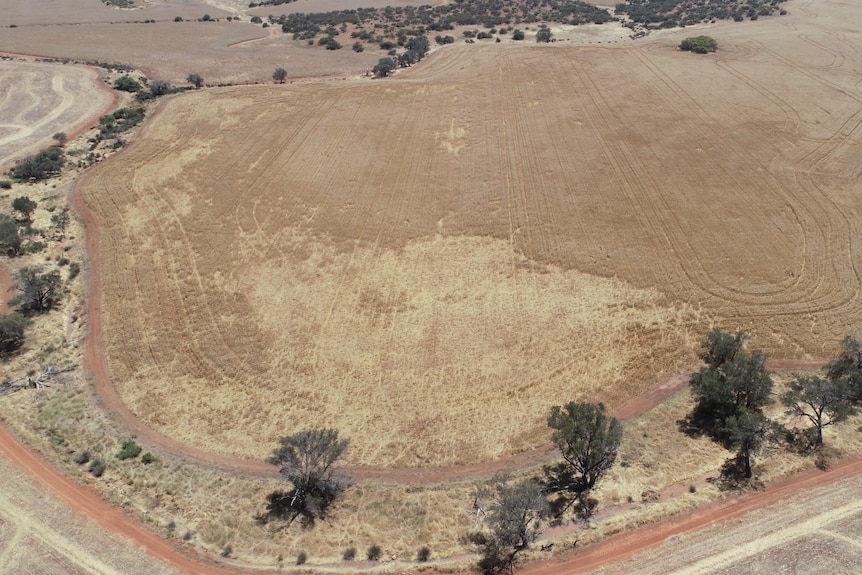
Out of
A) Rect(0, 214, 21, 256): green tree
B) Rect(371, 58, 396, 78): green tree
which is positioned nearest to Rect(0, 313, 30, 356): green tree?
Rect(0, 214, 21, 256): green tree

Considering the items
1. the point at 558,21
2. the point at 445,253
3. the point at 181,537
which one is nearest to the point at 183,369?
the point at 181,537

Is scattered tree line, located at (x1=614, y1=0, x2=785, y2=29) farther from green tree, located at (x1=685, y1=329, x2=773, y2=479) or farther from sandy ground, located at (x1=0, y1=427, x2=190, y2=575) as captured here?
sandy ground, located at (x1=0, y1=427, x2=190, y2=575)

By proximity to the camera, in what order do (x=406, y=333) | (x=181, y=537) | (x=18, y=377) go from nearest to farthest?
(x=181, y=537) → (x=18, y=377) → (x=406, y=333)

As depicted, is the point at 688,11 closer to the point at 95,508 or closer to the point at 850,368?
the point at 850,368

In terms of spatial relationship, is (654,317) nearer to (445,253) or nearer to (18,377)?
(445,253)

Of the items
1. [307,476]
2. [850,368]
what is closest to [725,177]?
[850,368]
